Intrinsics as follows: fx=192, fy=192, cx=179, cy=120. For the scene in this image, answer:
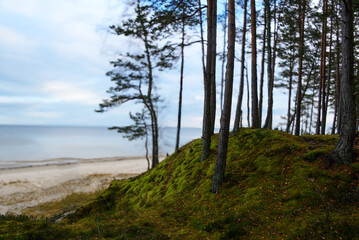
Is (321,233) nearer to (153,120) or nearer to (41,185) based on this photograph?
(153,120)

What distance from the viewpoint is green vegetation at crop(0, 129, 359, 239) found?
11.1 feet

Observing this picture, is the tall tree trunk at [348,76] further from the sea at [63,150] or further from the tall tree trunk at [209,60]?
the sea at [63,150]

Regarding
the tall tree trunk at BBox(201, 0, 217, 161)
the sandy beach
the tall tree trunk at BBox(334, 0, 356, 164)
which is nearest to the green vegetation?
the tall tree trunk at BBox(201, 0, 217, 161)

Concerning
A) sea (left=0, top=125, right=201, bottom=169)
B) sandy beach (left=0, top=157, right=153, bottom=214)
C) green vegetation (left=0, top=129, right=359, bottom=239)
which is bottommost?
sandy beach (left=0, top=157, right=153, bottom=214)

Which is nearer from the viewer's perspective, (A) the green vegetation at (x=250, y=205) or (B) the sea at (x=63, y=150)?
(A) the green vegetation at (x=250, y=205)

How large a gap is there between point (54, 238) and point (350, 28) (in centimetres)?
720

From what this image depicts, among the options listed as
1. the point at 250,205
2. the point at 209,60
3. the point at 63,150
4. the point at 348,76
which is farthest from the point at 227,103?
the point at 63,150

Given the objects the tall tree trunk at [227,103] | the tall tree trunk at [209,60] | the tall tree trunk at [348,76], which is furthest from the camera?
the tall tree trunk at [209,60]

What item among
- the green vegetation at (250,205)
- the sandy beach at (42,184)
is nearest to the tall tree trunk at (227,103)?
the green vegetation at (250,205)

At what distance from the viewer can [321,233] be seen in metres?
3.01

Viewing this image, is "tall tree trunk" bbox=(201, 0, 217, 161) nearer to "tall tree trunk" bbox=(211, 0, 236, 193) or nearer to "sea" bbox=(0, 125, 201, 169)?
"tall tree trunk" bbox=(211, 0, 236, 193)

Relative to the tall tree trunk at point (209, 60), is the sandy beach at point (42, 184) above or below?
below

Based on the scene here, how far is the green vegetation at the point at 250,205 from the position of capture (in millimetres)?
3373

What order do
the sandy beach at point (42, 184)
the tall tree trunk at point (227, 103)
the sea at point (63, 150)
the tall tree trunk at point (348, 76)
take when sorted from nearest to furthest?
1. the tall tree trunk at point (348, 76)
2. the tall tree trunk at point (227, 103)
3. the sandy beach at point (42, 184)
4. the sea at point (63, 150)
